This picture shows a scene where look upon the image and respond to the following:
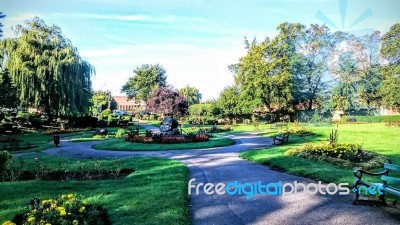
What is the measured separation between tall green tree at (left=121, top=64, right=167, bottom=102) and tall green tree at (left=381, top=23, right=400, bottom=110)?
54.6 metres

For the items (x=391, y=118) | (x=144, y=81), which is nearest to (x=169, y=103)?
(x=391, y=118)

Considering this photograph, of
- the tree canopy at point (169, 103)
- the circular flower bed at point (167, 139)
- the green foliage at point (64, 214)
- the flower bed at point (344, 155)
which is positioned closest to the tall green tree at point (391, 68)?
the tree canopy at point (169, 103)

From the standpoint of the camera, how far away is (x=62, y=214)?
4.72m

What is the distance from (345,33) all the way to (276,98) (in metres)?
18.6

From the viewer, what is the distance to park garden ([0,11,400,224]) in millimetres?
7273

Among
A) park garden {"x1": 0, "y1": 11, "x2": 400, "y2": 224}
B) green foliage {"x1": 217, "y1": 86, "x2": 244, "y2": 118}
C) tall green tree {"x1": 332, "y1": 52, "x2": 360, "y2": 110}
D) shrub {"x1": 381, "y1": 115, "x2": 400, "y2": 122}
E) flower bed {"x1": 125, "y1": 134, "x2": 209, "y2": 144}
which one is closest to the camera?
park garden {"x1": 0, "y1": 11, "x2": 400, "y2": 224}

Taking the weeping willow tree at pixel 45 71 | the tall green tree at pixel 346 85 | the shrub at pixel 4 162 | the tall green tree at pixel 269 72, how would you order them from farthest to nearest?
the tall green tree at pixel 346 85, the tall green tree at pixel 269 72, the weeping willow tree at pixel 45 71, the shrub at pixel 4 162

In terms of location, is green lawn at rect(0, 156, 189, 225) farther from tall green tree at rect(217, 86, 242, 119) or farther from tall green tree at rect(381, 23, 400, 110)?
tall green tree at rect(381, 23, 400, 110)

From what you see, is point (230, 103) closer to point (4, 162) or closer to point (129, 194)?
point (4, 162)

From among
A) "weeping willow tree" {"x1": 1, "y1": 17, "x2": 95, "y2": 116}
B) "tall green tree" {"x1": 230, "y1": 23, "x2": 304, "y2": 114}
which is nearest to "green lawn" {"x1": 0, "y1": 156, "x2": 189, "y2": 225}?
"weeping willow tree" {"x1": 1, "y1": 17, "x2": 95, "y2": 116}

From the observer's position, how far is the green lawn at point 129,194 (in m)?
5.89

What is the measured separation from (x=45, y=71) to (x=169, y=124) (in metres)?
15.9

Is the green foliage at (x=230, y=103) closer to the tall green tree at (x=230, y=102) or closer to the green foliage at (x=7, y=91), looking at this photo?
the tall green tree at (x=230, y=102)

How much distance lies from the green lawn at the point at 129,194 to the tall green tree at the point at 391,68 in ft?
144
